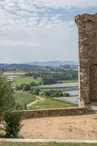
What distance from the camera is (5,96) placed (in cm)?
1219

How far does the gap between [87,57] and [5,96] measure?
853 centimetres

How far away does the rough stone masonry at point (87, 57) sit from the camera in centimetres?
1898

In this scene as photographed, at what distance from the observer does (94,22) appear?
63.4 feet

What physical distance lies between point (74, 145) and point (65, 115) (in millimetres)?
8163

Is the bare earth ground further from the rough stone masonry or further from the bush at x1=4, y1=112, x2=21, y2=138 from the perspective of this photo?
the rough stone masonry

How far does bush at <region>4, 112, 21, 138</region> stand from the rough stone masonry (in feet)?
26.9

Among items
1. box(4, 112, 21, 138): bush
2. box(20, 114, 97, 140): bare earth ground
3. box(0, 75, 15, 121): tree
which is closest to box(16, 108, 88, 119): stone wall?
box(20, 114, 97, 140): bare earth ground

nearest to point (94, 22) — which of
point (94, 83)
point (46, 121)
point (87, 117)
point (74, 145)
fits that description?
point (94, 83)

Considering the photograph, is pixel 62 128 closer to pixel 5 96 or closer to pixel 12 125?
pixel 12 125

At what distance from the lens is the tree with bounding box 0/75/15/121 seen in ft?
39.6

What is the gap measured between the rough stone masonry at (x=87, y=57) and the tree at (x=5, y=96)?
7.46 m

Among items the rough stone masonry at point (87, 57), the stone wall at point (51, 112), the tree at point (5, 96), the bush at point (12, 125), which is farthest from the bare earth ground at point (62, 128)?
the rough stone masonry at point (87, 57)

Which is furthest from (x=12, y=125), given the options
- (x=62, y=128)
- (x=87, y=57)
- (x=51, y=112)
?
(x=87, y=57)

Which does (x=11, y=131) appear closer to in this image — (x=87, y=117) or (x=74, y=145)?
(x=74, y=145)
